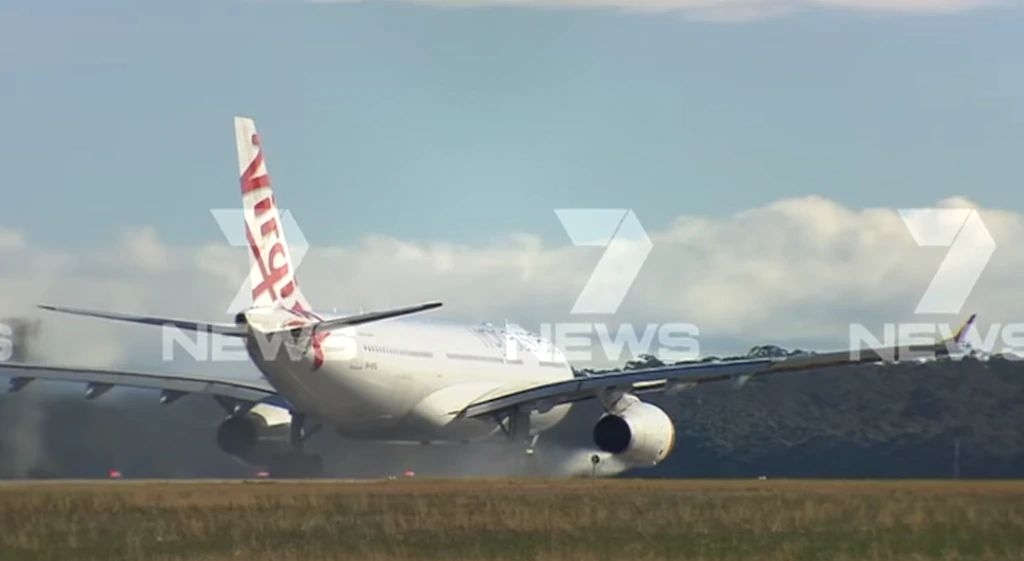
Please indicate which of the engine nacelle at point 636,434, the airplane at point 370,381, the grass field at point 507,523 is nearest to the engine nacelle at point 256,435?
the airplane at point 370,381

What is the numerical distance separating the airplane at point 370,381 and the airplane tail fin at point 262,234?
3 centimetres

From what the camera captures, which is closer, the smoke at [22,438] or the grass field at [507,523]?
the grass field at [507,523]

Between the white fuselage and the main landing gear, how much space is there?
1189mm

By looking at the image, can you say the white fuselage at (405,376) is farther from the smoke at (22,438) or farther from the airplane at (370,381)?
the smoke at (22,438)

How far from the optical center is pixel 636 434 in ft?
180

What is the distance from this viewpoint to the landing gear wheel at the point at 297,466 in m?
57.2

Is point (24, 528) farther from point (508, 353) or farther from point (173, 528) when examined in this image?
point (508, 353)

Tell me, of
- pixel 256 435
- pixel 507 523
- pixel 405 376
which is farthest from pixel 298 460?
pixel 507 523

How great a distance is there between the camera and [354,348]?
55094 mm

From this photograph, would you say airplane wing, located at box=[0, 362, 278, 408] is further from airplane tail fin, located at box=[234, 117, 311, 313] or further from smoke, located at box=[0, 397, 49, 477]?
airplane tail fin, located at box=[234, 117, 311, 313]

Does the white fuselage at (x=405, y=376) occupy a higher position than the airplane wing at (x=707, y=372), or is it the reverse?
the white fuselage at (x=405, y=376)

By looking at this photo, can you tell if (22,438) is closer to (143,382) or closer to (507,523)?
(143,382)

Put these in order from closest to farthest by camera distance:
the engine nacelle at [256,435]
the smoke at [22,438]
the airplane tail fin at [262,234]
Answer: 1. the airplane tail fin at [262,234]
2. the smoke at [22,438]
3. the engine nacelle at [256,435]

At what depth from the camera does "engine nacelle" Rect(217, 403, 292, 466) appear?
58.0m
